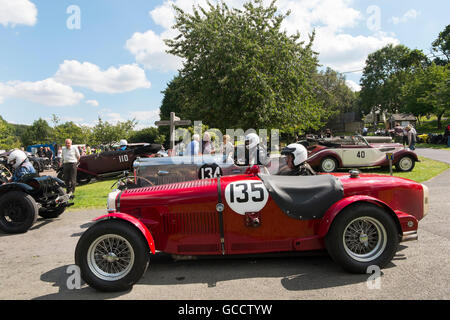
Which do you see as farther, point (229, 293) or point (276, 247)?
point (276, 247)

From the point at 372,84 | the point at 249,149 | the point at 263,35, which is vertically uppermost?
the point at 372,84

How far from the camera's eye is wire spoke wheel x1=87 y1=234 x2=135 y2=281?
10.9ft

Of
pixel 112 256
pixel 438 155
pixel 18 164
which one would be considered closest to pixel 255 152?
pixel 112 256

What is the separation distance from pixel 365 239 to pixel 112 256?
284cm

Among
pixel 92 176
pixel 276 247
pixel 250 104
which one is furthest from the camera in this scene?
pixel 250 104

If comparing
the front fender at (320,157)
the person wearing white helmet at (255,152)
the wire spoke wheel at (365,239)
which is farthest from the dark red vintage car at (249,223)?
the front fender at (320,157)

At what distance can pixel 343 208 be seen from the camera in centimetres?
346

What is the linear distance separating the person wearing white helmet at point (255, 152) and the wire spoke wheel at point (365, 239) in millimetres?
2798

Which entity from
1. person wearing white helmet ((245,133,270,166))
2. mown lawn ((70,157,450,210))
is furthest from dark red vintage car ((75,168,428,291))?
mown lawn ((70,157,450,210))

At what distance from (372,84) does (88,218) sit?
7591 centimetres

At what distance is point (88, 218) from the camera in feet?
23.1

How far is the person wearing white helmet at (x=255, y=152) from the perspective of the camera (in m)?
6.21
